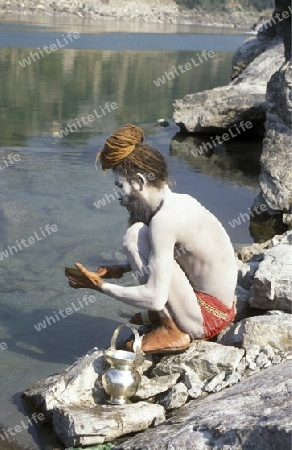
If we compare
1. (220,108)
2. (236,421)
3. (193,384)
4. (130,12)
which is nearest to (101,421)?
(193,384)

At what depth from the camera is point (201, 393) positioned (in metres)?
4.73

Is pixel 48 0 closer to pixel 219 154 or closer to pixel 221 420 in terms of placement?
pixel 219 154

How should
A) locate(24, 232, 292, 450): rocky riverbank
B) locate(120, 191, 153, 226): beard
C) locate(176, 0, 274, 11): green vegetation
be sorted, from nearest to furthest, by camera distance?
locate(24, 232, 292, 450): rocky riverbank, locate(120, 191, 153, 226): beard, locate(176, 0, 274, 11): green vegetation

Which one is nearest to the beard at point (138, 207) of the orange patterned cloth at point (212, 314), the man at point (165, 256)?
the man at point (165, 256)

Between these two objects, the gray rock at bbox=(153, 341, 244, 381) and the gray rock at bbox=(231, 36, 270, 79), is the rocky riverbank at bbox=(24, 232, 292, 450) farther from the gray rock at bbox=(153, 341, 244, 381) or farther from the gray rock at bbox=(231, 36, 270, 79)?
the gray rock at bbox=(231, 36, 270, 79)

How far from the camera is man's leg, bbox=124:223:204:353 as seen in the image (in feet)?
15.5

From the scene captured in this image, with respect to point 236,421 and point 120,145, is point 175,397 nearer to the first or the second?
point 236,421

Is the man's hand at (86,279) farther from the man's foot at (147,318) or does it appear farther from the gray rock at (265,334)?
the gray rock at (265,334)

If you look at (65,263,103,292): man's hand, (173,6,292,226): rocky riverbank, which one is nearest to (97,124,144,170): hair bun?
(65,263,103,292): man's hand

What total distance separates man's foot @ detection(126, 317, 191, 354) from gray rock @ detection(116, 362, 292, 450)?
0.53m

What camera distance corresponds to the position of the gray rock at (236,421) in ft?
11.6

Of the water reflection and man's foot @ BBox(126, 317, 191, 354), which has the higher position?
man's foot @ BBox(126, 317, 191, 354)

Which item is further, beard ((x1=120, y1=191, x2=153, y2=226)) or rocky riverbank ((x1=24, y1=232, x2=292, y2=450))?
beard ((x1=120, y1=191, x2=153, y2=226))

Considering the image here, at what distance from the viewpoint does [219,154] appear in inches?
595
